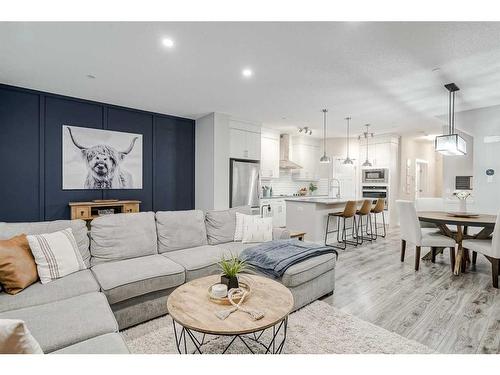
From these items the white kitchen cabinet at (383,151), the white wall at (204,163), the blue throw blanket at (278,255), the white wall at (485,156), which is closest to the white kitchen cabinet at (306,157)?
the white kitchen cabinet at (383,151)

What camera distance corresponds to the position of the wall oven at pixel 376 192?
7.51 metres

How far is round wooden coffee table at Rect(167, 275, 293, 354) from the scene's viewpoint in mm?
1462

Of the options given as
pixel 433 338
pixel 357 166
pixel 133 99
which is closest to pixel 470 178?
pixel 357 166

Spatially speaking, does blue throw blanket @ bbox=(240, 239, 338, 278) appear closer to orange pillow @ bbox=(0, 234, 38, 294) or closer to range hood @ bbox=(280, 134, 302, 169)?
orange pillow @ bbox=(0, 234, 38, 294)

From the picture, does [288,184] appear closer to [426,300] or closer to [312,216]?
[312,216]

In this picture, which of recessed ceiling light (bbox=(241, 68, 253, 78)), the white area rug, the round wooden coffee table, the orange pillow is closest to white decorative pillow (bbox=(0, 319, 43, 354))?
the round wooden coffee table

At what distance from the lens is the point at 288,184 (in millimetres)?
8148

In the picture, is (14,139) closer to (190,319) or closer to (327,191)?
(190,319)

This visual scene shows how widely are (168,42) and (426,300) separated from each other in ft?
12.4

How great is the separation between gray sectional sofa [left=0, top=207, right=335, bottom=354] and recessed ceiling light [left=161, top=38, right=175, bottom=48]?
1816 mm

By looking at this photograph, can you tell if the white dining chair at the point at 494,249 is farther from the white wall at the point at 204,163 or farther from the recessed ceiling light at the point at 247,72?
the white wall at the point at 204,163

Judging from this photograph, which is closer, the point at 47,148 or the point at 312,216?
the point at 47,148

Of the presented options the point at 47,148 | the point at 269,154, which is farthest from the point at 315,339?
the point at 269,154
